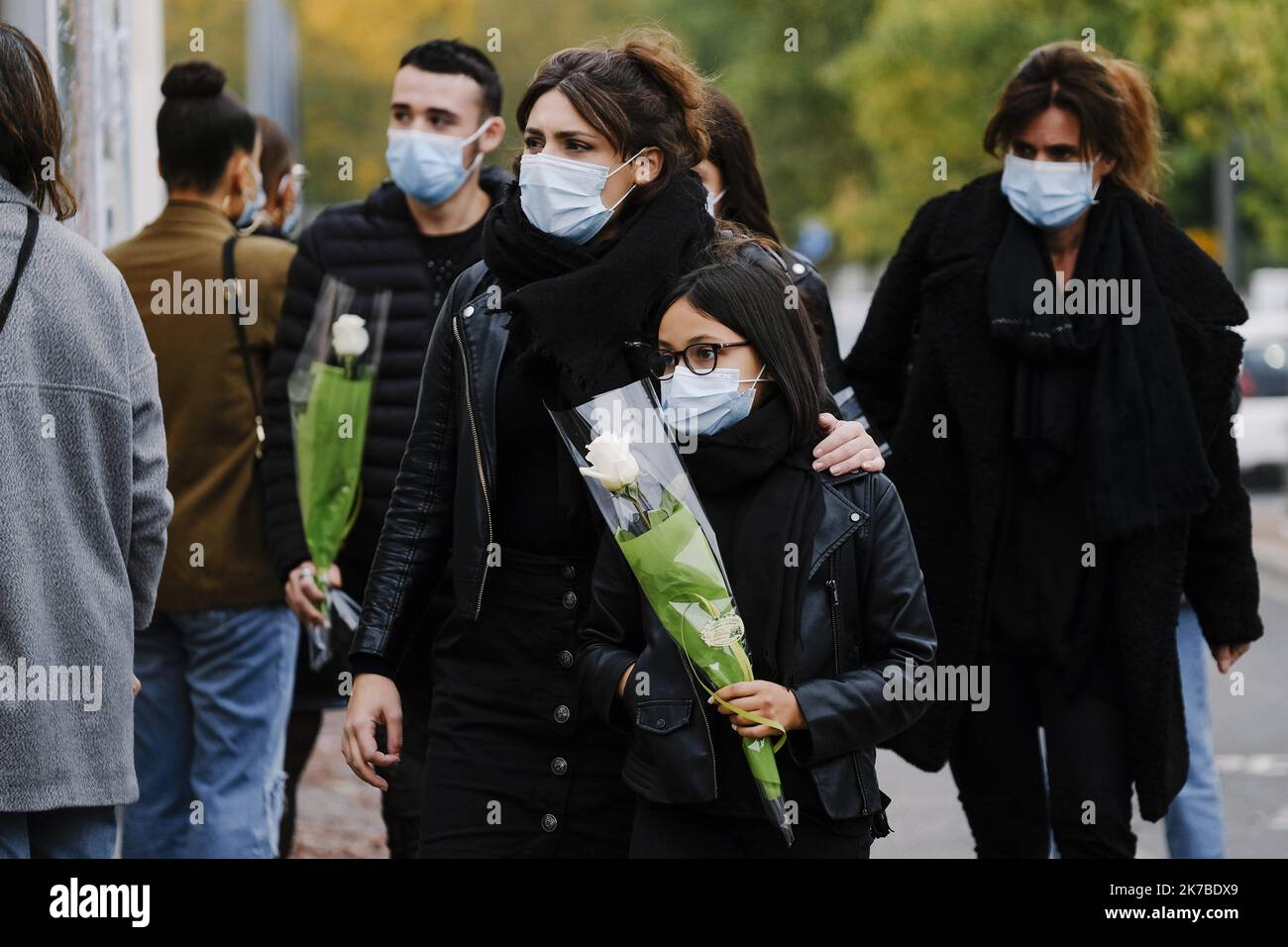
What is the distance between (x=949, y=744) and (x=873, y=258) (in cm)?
3957

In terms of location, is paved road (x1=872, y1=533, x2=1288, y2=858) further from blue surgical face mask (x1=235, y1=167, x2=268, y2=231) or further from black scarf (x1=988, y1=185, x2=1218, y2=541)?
blue surgical face mask (x1=235, y1=167, x2=268, y2=231)

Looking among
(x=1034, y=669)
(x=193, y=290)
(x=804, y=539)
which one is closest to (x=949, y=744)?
(x=1034, y=669)

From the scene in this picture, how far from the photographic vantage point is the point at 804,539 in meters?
3.54

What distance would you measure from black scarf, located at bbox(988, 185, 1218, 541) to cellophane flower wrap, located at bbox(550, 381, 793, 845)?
1.57 m

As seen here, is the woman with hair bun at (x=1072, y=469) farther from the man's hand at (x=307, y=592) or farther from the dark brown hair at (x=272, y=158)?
the dark brown hair at (x=272, y=158)

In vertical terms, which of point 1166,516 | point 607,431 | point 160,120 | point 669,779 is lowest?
point 669,779

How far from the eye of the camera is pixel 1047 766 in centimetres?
490

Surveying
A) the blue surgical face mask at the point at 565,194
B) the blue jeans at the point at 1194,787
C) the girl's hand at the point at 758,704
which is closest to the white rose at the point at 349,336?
the blue surgical face mask at the point at 565,194

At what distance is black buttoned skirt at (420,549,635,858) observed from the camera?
3816 mm

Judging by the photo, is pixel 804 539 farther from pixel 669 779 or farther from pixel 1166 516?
pixel 1166 516

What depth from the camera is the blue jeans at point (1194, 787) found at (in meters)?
5.20

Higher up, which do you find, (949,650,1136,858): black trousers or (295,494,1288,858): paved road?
(949,650,1136,858): black trousers

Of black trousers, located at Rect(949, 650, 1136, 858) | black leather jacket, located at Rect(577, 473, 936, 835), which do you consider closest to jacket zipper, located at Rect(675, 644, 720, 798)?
black leather jacket, located at Rect(577, 473, 936, 835)

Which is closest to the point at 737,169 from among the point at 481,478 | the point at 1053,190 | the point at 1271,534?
the point at 1053,190
